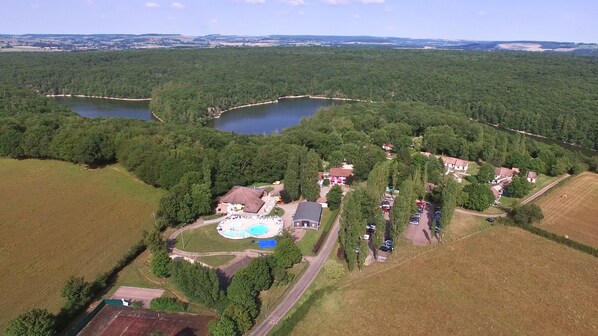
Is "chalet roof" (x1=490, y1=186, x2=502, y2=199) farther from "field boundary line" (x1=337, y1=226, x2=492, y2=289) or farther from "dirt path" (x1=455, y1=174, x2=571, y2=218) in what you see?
"field boundary line" (x1=337, y1=226, x2=492, y2=289)

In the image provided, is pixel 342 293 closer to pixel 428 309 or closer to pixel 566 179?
pixel 428 309

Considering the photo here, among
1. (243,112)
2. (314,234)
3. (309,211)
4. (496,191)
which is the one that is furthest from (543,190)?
(243,112)

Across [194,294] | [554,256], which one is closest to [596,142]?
[554,256]

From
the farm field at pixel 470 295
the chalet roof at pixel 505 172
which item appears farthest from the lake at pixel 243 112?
the farm field at pixel 470 295

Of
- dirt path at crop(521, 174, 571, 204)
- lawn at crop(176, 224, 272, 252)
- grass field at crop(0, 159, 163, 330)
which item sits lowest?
dirt path at crop(521, 174, 571, 204)

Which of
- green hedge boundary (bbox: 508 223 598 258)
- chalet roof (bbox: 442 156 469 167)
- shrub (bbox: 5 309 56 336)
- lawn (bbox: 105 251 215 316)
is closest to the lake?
chalet roof (bbox: 442 156 469 167)

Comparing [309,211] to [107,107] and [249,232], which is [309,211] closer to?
[249,232]

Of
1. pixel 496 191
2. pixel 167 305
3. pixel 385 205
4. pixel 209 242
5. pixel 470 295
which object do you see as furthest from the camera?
pixel 496 191
